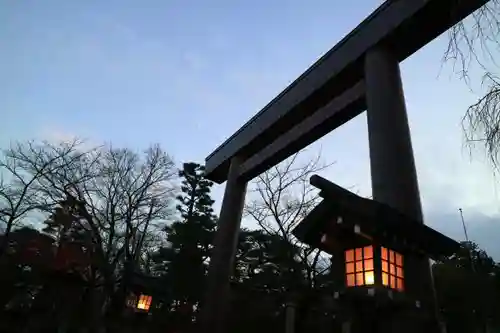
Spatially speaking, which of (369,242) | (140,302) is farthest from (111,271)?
(369,242)

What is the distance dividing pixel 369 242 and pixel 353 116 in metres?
4.63

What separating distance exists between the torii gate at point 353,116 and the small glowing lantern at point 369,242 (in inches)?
11.3

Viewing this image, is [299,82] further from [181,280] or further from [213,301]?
[181,280]

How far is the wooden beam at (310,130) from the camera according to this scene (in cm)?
808

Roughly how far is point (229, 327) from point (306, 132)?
20.2 ft

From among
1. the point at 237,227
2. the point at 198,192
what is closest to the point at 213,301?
the point at 237,227

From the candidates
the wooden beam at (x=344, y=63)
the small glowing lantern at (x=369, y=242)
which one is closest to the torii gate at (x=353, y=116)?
the wooden beam at (x=344, y=63)

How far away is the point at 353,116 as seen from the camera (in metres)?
8.55

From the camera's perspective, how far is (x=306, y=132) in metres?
9.31

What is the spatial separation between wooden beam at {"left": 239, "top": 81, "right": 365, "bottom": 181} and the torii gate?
23 mm

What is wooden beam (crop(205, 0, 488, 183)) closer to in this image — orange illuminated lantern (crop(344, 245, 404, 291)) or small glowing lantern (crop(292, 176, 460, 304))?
small glowing lantern (crop(292, 176, 460, 304))

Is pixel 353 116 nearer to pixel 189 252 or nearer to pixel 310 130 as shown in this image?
pixel 310 130

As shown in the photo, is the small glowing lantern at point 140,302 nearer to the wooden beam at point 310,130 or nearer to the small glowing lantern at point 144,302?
the small glowing lantern at point 144,302

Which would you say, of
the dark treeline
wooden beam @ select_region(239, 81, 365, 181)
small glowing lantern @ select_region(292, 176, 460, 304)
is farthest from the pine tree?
small glowing lantern @ select_region(292, 176, 460, 304)
